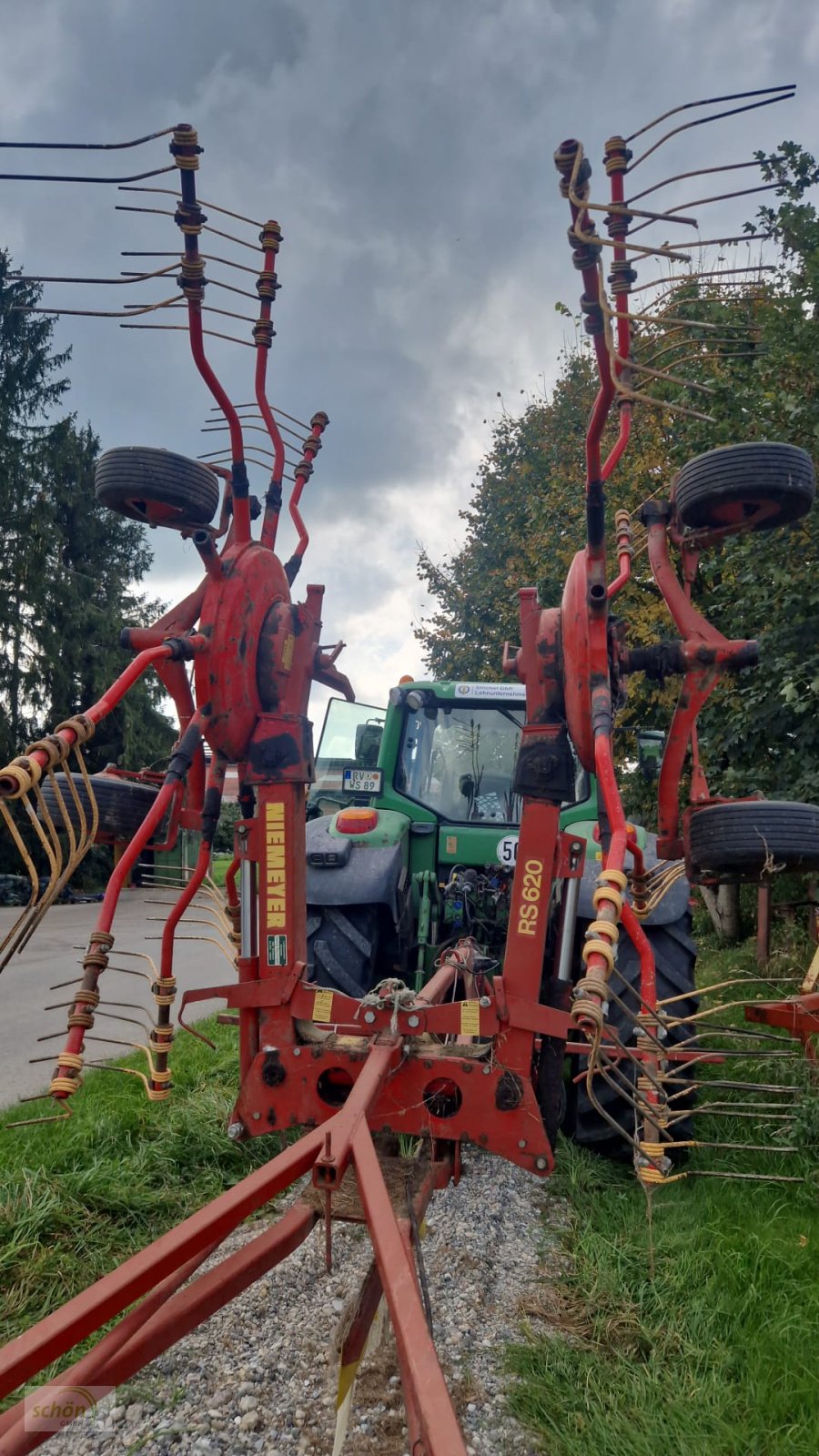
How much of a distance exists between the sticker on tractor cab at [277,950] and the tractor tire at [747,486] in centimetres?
162

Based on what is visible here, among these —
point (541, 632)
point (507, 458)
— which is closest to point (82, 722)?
point (541, 632)

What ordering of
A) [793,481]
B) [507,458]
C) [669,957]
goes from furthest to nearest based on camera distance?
[507,458], [669,957], [793,481]

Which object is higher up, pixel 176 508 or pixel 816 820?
pixel 176 508

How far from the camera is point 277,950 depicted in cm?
262

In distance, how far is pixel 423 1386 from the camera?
1.31 metres

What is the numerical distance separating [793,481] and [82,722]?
71.6 inches

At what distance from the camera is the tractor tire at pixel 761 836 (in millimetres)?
2348

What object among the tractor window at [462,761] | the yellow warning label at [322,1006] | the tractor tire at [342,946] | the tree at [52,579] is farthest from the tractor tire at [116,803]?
the tree at [52,579]

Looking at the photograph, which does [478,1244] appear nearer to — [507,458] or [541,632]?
[541,632]

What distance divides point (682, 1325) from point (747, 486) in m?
2.27

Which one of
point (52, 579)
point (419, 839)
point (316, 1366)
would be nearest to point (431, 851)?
point (419, 839)
